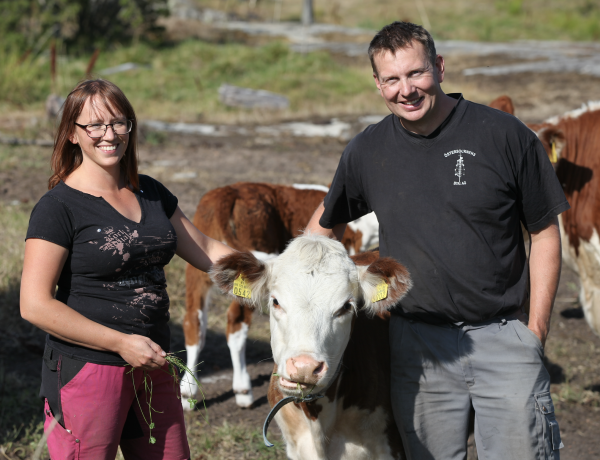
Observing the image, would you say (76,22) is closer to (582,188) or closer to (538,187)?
(582,188)

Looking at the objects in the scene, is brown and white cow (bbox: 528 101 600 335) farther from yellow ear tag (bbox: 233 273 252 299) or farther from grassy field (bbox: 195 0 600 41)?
grassy field (bbox: 195 0 600 41)

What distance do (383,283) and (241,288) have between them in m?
0.66

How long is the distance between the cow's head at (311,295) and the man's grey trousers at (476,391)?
0.95 feet

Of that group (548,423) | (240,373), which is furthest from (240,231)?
(548,423)

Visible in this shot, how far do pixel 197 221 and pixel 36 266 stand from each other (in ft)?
10.2

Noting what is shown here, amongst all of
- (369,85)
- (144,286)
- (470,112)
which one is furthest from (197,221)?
(369,85)

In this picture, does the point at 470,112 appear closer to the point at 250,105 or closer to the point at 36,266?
the point at 36,266

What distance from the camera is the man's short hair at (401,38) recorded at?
2.62 meters

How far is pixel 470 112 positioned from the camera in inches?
105

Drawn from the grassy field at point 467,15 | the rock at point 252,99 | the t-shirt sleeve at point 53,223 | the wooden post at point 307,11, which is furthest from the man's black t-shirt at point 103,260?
the wooden post at point 307,11

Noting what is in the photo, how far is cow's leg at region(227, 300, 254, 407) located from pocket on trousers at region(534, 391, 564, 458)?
9.46 ft

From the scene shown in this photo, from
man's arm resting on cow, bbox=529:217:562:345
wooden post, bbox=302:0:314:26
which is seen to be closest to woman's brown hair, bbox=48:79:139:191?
man's arm resting on cow, bbox=529:217:562:345

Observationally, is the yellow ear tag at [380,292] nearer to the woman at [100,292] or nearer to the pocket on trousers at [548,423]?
the pocket on trousers at [548,423]

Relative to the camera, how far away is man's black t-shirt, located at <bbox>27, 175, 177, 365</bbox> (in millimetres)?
2396
